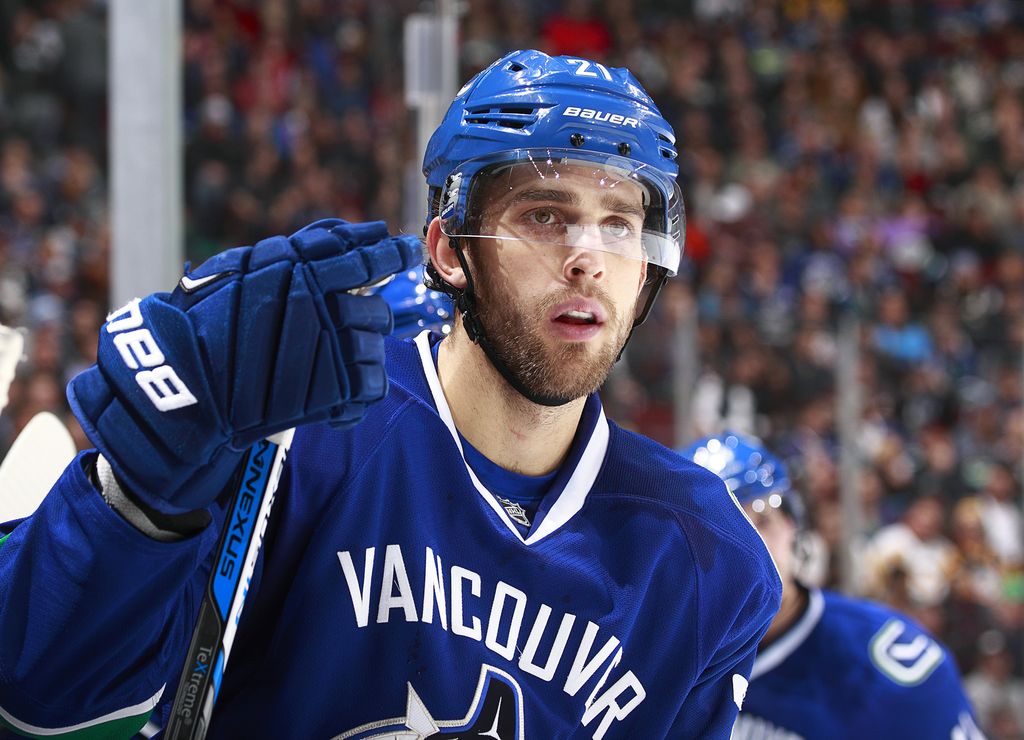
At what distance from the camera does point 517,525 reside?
1.76m

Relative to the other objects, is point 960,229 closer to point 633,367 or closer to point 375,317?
point 633,367

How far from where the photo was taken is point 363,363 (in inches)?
51.6

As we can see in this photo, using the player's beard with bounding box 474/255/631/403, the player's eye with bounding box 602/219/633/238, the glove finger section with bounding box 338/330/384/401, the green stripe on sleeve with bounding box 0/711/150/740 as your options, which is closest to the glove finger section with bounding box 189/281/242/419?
the glove finger section with bounding box 338/330/384/401

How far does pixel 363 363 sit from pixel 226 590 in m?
0.31

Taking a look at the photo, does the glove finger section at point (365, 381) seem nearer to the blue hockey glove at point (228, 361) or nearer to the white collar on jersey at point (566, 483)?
the blue hockey glove at point (228, 361)

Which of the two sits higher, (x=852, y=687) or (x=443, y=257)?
(x=443, y=257)

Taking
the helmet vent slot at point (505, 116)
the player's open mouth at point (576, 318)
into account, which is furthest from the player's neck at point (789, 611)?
the helmet vent slot at point (505, 116)

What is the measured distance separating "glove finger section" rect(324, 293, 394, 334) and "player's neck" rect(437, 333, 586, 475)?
463 mm

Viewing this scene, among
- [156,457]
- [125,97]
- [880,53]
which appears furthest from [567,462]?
[880,53]

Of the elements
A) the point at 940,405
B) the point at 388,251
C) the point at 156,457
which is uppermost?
the point at 388,251

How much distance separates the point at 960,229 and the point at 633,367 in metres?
4.91

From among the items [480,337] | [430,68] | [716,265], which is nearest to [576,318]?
[480,337]

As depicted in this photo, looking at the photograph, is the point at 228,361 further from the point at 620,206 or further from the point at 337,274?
the point at 620,206

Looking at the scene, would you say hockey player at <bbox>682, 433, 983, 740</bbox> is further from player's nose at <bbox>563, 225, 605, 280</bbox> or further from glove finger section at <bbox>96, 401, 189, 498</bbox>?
glove finger section at <bbox>96, 401, 189, 498</bbox>
